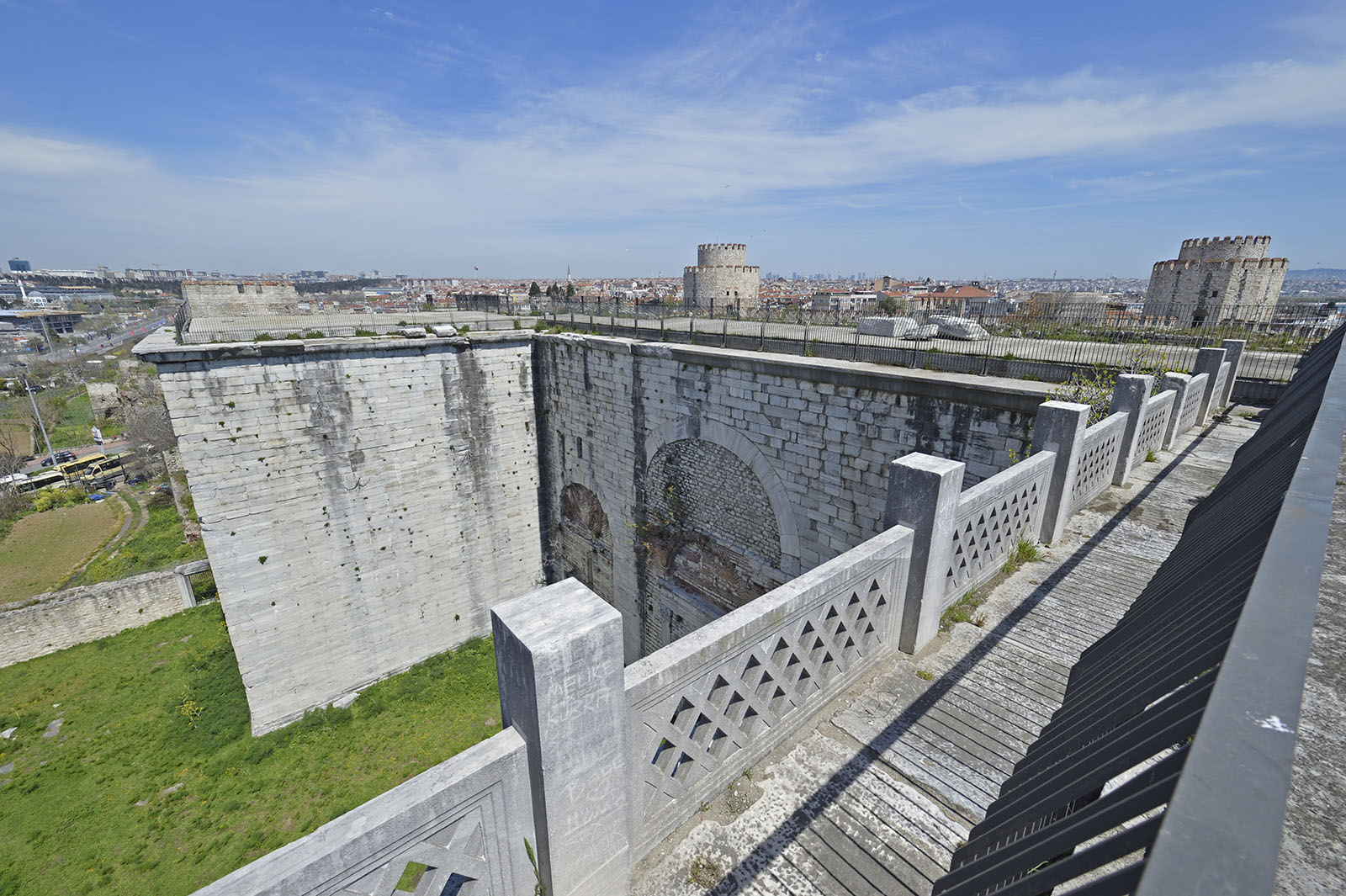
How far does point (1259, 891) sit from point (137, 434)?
139 ft

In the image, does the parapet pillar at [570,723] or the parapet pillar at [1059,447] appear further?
the parapet pillar at [1059,447]

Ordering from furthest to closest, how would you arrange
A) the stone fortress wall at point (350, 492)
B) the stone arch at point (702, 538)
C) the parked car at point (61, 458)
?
the parked car at point (61, 458) → the stone fortress wall at point (350, 492) → the stone arch at point (702, 538)

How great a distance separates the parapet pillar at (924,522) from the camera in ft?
12.1

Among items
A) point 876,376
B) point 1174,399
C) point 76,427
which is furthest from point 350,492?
point 76,427

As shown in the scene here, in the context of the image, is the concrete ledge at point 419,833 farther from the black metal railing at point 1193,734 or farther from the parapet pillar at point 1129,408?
the parapet pillar at point 1129,408

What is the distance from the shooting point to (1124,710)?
1.54 meters

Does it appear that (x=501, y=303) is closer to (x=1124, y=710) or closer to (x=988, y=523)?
(x=988, y=523)

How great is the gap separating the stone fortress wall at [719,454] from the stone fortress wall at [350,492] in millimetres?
1639

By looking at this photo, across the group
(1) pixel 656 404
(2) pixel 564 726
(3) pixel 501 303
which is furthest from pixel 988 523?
(3) pixel 501 303

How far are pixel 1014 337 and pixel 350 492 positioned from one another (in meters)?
14.6

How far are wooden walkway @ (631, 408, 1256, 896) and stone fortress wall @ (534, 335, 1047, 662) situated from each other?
3.01 meters

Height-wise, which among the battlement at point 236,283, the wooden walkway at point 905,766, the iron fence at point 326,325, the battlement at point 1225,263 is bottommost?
the wooden walkway at point 905,766

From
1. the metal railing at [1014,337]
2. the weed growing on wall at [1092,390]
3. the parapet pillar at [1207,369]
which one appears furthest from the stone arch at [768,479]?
the parapet pillar at [1207,369]

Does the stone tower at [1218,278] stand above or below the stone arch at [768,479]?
above
